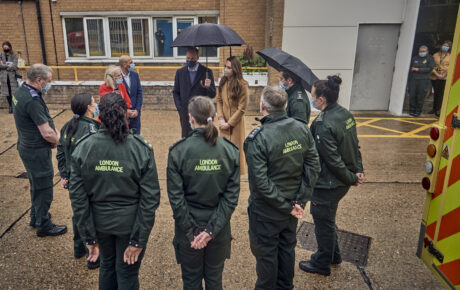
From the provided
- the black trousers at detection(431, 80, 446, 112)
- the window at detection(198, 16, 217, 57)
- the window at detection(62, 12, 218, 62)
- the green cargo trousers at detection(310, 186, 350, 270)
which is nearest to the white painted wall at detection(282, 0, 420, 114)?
the black trousers at detection(431, 80, 446, 112)

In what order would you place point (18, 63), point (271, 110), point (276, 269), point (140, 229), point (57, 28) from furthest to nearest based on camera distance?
point (57, 28)
point (18, 63)
point (276, 269)
point (271, 110)
point (140, 229)

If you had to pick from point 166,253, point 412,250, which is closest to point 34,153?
point 166,253

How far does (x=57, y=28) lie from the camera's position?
1189cm

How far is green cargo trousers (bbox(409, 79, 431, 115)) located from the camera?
9977 millimetres

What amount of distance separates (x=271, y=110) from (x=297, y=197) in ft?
2.59

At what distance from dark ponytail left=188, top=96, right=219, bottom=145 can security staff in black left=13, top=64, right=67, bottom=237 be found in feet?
7.11

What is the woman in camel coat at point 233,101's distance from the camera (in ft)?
16.8

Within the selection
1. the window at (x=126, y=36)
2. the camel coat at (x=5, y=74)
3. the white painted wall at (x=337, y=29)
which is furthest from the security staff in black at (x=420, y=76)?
the camel coat at (x=5, y=74)

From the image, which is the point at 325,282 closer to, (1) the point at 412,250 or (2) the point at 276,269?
(2) the point at 276,269

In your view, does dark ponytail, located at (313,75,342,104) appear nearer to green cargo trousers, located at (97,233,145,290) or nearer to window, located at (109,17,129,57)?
green cargo trousers, located at (97,233,145,290)

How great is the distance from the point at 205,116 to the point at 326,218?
1717 millimetres

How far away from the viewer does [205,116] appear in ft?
8.88

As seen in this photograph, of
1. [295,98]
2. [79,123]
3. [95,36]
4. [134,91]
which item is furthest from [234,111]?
[95,36]

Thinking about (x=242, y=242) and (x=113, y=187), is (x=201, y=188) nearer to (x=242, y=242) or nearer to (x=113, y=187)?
(x=113, y=187)
